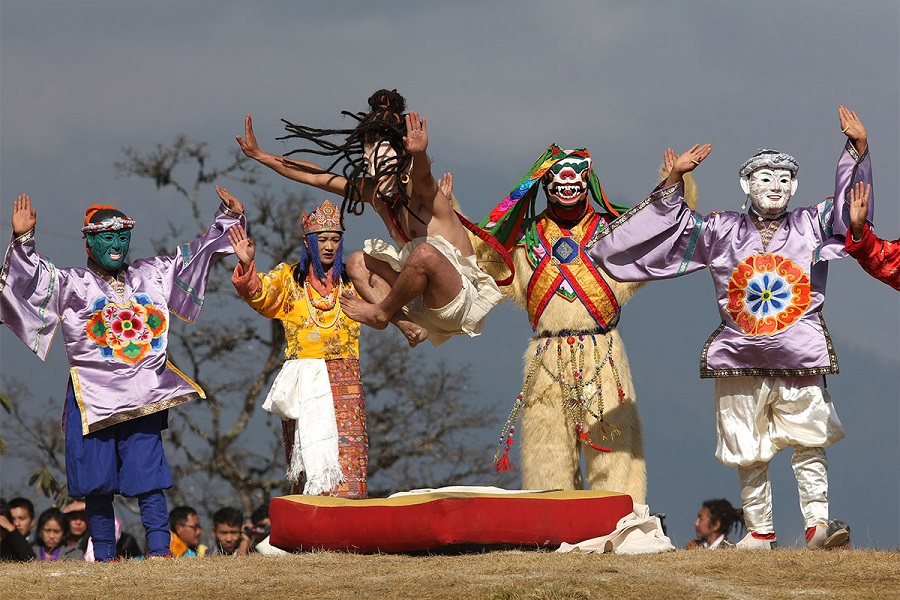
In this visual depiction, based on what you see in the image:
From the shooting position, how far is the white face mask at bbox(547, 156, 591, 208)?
998 centimetres

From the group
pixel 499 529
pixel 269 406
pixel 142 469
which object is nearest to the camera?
A: pixel 499 529

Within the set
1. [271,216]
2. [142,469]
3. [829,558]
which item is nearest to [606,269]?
[829,558]

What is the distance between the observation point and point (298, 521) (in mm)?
9398

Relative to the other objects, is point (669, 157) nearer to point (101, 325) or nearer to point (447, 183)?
point (447, 183)

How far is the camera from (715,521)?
33.7 feet

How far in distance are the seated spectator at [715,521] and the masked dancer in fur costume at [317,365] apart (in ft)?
7.79

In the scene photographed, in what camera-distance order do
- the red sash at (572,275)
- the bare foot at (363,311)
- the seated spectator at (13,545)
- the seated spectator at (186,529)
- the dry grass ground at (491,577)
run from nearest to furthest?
the dry grass ground at (491,577) → the bare foot at (363,311) → the red sash at (572,275) → the seated spectator at (13,545) → the seated spectator at (186,529)

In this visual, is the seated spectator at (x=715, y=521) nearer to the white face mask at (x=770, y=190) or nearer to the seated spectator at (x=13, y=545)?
the white face mask at (x=770, y=190)

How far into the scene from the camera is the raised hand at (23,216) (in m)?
9.30

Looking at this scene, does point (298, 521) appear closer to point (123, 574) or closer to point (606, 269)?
point (123, 574)

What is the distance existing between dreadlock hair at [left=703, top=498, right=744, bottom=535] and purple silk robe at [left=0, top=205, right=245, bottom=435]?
362cm

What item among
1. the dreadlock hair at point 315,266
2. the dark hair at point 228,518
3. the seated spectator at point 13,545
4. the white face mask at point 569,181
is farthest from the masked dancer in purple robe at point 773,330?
the seated spectator at point 13,545

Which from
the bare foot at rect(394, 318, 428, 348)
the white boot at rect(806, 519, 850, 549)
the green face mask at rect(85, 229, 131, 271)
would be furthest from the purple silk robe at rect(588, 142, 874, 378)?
the green face mask at rect(85, 229, 131, 271)

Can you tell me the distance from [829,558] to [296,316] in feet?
13.7
